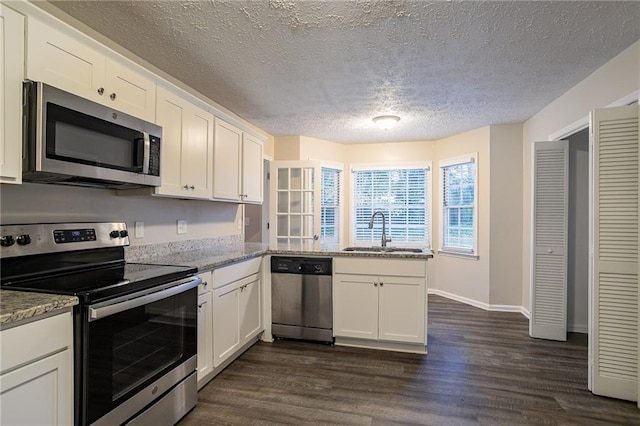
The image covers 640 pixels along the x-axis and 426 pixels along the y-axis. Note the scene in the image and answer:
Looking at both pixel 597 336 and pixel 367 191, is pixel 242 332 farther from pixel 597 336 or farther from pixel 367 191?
pixel 367 191

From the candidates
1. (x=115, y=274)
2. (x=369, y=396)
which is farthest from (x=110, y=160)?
(x=369, y=396)

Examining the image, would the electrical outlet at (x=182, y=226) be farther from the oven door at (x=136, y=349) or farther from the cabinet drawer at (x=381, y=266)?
the cabinet drawer at (x=381, y=266)

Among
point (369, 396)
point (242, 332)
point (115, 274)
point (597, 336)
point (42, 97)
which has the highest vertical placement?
point (42, 97)

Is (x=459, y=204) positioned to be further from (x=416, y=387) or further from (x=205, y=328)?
(x=205, y=328)

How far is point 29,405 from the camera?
1.20 m

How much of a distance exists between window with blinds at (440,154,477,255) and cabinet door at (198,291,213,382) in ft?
12.4

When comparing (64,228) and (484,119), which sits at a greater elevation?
(484,119)

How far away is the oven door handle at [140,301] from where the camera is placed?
55.0 inches

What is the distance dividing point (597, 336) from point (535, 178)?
5.39 ft

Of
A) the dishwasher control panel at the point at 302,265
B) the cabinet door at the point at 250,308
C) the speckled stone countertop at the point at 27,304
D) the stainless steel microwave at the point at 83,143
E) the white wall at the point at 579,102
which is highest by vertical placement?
the white wall at the point at 579,102

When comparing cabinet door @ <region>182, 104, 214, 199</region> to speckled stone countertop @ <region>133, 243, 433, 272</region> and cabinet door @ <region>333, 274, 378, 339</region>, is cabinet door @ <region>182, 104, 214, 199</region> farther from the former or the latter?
cabinet door @ <region>333, 274, 378, 339</region>

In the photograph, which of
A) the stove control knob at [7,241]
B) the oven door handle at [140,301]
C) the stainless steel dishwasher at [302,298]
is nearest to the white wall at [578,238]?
the stainless steel dishwasher at [302,298]

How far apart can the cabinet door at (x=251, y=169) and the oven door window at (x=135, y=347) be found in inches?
62.8

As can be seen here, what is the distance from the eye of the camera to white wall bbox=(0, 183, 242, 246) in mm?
1700
